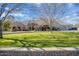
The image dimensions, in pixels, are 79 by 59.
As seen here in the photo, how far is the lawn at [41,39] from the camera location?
269 cm

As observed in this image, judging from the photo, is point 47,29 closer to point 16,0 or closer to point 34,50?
point 34,50

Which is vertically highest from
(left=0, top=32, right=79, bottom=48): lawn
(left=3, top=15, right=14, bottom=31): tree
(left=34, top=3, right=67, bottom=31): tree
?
(left=34, top=3, right=67, bottom=31): tree

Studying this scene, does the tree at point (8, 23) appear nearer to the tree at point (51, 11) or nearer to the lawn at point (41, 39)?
the lawn at point (41, 39)

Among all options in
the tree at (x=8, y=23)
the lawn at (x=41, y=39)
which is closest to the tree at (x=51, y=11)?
the lawn at (x=41, y=39)

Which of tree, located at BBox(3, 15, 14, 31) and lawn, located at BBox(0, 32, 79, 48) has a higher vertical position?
tree, located at BBox(3, 15, 14, 31)

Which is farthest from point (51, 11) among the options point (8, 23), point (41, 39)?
point (8, 23)

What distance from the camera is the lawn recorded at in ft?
8.84

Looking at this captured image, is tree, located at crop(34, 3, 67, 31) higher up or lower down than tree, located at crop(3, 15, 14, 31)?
higher up

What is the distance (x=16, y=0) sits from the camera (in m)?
2.69

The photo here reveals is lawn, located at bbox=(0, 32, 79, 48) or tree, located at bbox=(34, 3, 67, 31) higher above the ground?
tree, located at bbox=(34, 3, 67, 31)

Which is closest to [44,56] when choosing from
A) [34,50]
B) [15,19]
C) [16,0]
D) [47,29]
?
[34,50]

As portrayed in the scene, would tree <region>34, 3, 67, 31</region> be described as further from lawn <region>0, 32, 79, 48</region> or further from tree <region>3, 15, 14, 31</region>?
tree <region>3, 15, 14, 31</region>

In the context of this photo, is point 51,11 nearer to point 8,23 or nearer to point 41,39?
point 41,39

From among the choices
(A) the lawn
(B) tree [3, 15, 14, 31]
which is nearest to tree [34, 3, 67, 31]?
(A) the lawn
